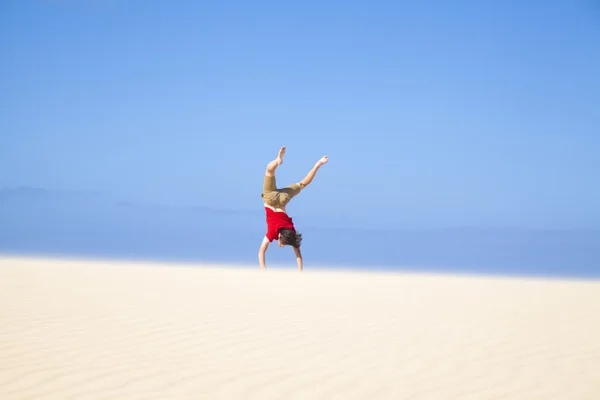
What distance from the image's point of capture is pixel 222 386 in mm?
4164

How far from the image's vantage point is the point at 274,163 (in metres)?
12.3

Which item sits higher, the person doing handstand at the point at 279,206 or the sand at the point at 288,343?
the person doing handstand at the point at 279,206

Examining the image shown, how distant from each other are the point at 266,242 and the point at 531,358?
7922 millimetres

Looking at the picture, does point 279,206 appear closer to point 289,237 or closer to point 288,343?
point 289,237

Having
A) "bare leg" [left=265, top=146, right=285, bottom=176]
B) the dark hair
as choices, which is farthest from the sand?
"bare leg" [left=265, top=146, right=285, bottom=176]

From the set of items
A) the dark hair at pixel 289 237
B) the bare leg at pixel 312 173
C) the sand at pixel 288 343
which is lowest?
the sand at pixel 288 343

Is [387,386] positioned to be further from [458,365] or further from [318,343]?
[318,343]

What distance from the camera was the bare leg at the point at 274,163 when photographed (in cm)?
1220

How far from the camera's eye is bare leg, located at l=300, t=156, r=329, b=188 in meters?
12.4

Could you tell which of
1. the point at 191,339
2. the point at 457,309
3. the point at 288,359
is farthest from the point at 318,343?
the point at 457,309

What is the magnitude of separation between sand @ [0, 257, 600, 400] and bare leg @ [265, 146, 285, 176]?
3682mm

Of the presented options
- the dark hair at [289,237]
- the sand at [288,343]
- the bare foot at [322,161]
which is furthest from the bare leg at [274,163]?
the sand at [288,343]

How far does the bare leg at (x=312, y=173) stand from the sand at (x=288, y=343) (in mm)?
3736

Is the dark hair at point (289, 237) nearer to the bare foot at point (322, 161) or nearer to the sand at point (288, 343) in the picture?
the bare foot at point (322, 161)
